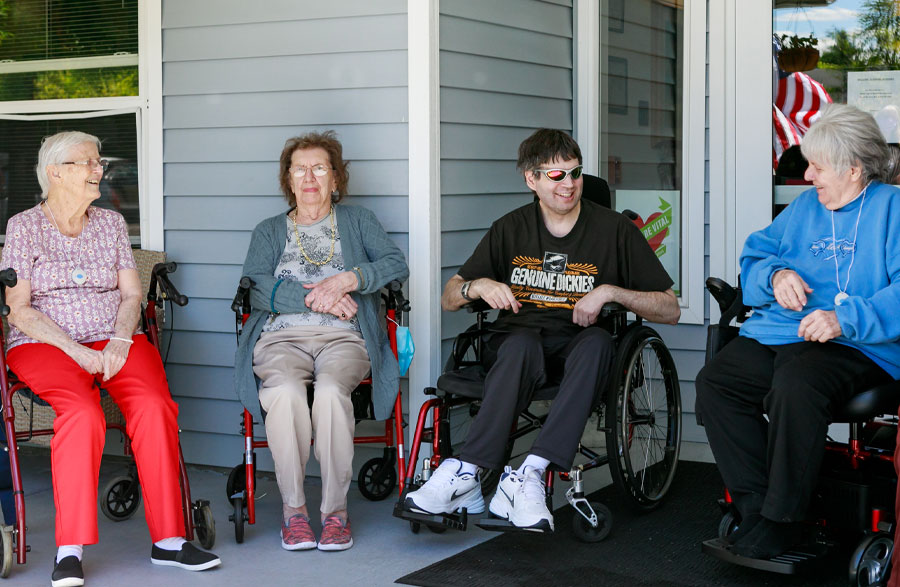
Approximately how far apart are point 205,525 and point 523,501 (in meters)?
0.99

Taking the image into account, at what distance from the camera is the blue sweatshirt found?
3023 mm

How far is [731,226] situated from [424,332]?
138 cm

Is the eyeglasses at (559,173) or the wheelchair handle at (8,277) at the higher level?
the eyeglasses at (559,173)

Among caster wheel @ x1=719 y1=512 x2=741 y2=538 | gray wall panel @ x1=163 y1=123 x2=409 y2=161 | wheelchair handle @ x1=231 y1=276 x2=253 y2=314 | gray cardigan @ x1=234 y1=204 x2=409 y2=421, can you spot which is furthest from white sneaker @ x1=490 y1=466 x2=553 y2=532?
gray wall panel @ x1=163 y1=123 x2=409 y2=161

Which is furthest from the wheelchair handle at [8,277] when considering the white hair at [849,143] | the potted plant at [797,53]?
the potted plant at [797,53]

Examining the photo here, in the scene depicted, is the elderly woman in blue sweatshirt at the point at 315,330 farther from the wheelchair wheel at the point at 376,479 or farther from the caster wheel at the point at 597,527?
the caster wheel at the point at 597,527

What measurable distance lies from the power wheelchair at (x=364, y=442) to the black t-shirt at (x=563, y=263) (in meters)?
0.29

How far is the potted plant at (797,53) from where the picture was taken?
438 cm

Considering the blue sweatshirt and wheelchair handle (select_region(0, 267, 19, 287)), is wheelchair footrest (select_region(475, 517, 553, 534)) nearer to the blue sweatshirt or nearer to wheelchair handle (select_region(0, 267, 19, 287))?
the blue sweatshirt

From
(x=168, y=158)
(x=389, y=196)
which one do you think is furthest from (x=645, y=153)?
(x=168, y=158)

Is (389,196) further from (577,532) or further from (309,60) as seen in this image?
(577,532)

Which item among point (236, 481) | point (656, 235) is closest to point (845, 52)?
point (656, 235)

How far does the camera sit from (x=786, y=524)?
304 centimetres

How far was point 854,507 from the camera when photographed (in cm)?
301
